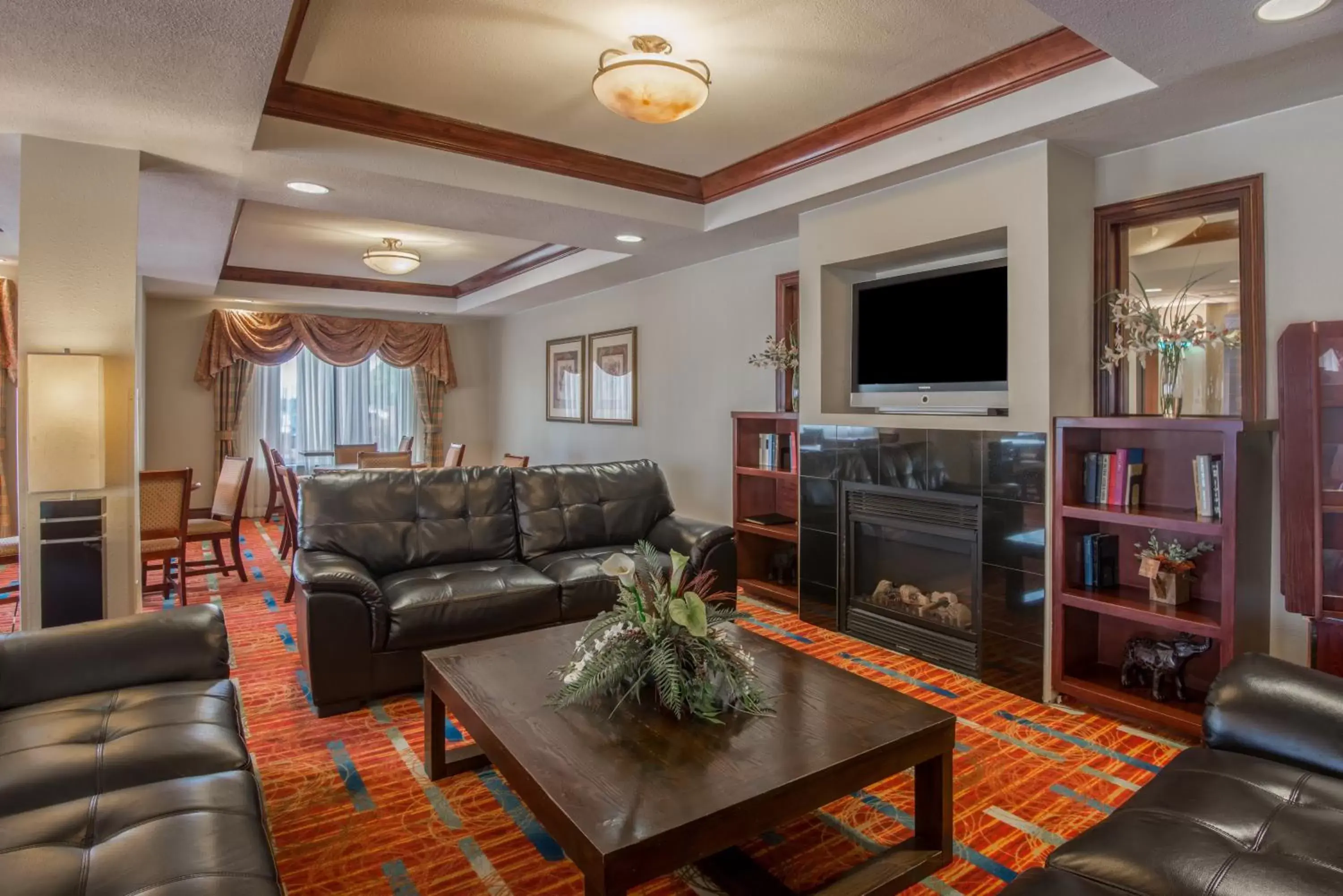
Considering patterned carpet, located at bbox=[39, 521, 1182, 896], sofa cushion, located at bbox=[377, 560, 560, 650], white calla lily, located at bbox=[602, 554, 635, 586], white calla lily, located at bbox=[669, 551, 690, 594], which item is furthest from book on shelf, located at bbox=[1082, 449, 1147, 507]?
sofa cushion, located at bbox=[377, 560, 560, 650]

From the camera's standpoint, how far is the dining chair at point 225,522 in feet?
16.4

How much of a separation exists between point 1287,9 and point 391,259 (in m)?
5.67

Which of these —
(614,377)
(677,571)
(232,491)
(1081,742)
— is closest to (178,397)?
(232,491)

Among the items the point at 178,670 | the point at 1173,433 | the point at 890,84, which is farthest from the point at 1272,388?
the point at 178,670

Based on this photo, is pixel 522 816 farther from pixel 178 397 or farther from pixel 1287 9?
pixel 178 397

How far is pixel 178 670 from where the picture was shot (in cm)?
221

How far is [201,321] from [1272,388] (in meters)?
9.11

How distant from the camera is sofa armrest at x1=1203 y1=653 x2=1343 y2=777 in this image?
1.71 metres

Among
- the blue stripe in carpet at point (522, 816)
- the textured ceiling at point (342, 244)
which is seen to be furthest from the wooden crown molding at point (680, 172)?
the blue stripe in carpet at point (522, 816)

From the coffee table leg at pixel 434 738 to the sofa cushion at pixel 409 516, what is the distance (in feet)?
4.23

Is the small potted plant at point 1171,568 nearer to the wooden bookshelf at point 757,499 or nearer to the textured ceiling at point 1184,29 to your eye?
the textured ceiling at point 1184,29

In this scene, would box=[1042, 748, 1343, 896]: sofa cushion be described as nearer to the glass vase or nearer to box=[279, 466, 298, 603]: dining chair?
the glass vase

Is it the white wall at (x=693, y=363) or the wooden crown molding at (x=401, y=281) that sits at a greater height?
the wooden crown molding at (x=401, y=281)

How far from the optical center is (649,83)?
2783 millimetres
